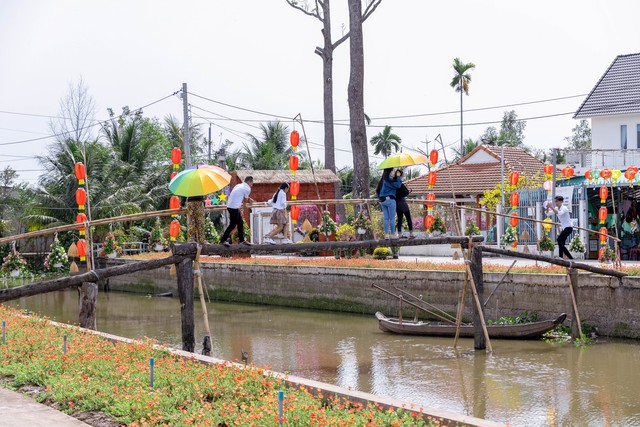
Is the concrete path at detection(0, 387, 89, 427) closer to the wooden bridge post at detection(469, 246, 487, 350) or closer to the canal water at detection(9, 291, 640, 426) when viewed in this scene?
the canal water at detection(9, 291, 640, 426)

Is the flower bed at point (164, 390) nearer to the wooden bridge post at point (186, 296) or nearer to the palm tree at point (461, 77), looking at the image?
the wooden bridge post at point (186, 296)

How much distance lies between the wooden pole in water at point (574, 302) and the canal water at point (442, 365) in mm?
431

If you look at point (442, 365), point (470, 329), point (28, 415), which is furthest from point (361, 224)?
point (28, 415)

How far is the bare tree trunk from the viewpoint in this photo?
85.7 feet

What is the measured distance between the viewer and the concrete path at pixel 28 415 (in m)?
8.21

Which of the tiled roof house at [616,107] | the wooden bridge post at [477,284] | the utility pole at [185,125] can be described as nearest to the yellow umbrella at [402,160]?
the wooden bridge post at [477,284]

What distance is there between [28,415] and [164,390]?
1.47 metres

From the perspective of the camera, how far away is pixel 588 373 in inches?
606

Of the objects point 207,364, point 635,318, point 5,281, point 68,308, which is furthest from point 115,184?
point 207,364

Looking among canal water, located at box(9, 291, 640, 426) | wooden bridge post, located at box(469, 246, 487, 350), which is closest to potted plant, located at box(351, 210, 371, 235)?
canal water, located at box(9, 291, 640, 426)

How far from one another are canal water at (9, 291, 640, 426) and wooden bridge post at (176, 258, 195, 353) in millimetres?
2683

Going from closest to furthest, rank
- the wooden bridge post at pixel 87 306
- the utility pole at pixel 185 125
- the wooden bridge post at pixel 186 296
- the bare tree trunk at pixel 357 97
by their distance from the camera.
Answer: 1. the wooden bridge post at pixel 186 296
2. the wooden bridge post at pixel 87 306
3. the bare tree trunk at pixel 357 97
4. the utility pole at pixel 185 125

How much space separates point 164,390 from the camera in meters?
9.19

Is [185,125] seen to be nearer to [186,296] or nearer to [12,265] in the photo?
[12,265]
